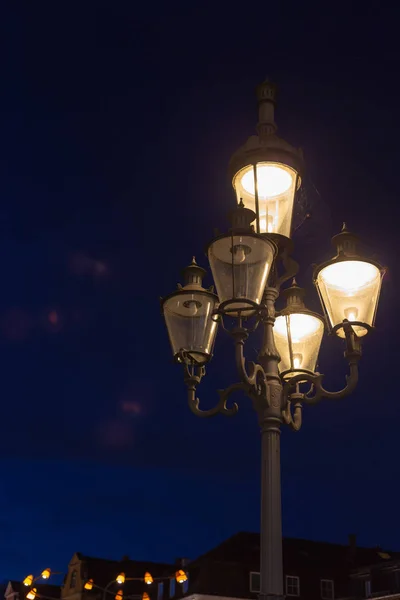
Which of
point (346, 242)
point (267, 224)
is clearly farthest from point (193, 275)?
point (346, 242)

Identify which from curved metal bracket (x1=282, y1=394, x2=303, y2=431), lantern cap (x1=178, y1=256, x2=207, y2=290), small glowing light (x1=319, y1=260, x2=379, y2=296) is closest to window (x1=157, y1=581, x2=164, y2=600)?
curved metal bracket (x1=282, y1=394, x2=303, y2=431)

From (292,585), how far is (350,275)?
43662 mm

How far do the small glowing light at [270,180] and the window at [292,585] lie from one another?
43.0 metres

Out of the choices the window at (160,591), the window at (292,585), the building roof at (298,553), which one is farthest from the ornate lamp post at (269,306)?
the window at (160,591)

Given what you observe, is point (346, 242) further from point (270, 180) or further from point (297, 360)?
point (297, 360)

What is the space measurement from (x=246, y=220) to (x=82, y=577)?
5421 centimetres

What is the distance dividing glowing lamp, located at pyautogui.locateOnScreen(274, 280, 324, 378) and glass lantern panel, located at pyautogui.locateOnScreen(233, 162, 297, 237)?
2.95 ft

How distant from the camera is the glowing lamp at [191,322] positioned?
7.79m

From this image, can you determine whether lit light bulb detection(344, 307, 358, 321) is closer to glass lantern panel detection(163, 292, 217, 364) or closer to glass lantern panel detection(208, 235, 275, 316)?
glass lantern panel detection(208, 235, 275, 316)

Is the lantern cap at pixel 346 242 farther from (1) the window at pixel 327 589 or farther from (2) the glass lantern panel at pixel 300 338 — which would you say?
(1) the window at pixel 327 589

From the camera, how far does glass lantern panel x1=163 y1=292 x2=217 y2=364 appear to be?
307 inches

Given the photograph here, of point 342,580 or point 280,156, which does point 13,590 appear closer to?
point 342,580

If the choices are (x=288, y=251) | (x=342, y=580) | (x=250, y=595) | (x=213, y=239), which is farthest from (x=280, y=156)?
(x=342, y=580)

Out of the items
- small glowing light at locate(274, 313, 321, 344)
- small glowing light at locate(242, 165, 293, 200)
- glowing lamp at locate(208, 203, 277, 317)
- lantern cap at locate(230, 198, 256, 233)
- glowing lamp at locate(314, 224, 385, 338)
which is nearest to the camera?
glowing lamp at locate(208, 203, 277, 317)
